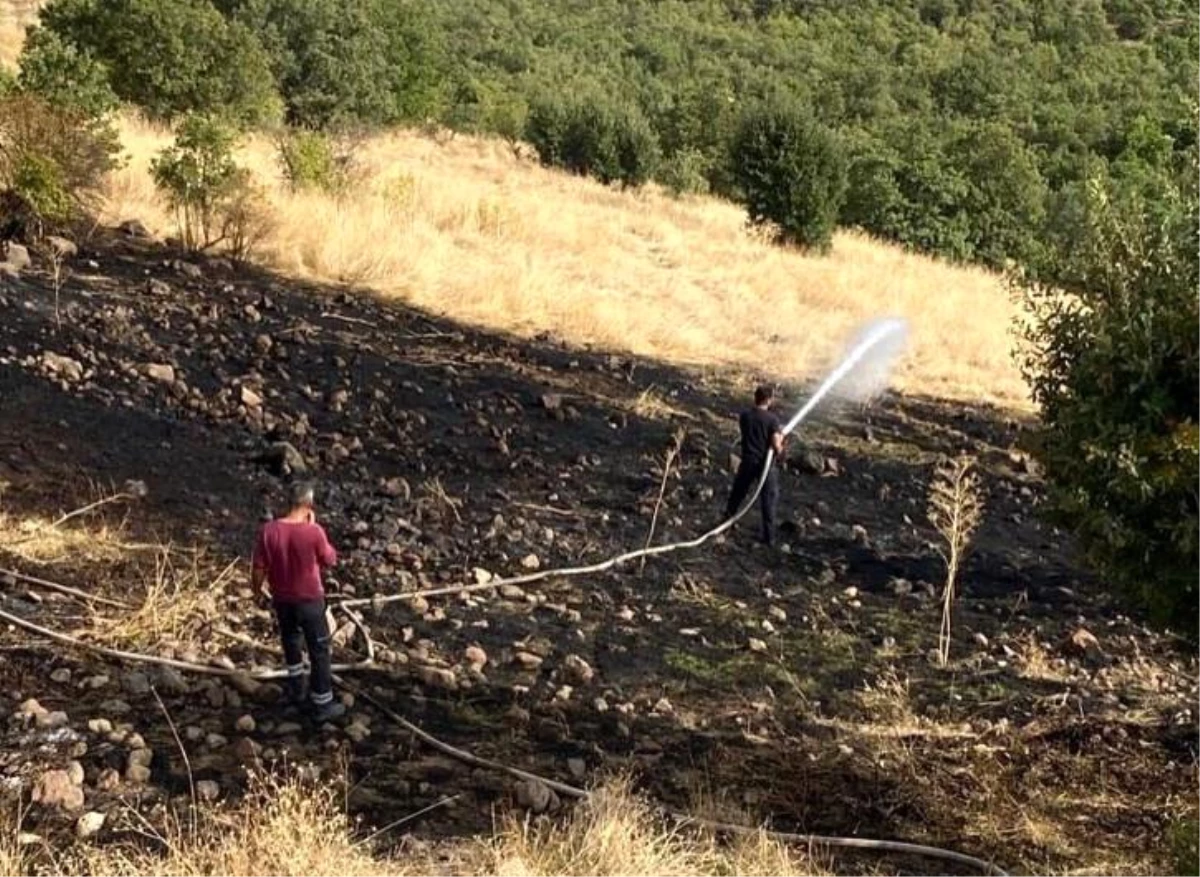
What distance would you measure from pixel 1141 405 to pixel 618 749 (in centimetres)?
269

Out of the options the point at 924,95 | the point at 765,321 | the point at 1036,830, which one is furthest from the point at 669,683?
the point at 924,95

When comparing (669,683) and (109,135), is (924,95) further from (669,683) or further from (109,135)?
(669,683)

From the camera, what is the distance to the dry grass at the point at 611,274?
50.3 ft

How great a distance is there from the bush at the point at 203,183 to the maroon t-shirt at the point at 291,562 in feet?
30.9

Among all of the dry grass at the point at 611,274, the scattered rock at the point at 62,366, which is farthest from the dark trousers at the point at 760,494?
the scattered rock at the point at 62,366

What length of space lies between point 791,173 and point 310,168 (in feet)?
39.2

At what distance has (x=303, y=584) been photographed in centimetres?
539

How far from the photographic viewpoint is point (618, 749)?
573cm

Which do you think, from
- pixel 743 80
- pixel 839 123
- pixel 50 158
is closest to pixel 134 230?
pixel 50 158

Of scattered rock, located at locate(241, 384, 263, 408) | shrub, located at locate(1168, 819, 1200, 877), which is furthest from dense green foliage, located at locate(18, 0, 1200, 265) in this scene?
scattered rock, located at locate(241, 384, 263, 408)

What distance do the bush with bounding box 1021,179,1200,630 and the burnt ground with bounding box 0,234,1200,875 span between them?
1.26 meters

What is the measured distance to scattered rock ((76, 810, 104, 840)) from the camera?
14.1 feet

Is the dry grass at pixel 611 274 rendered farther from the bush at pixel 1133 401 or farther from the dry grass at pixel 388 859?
the dry grass at pixel 388 859

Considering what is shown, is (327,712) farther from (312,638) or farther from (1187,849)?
(1187,849)
